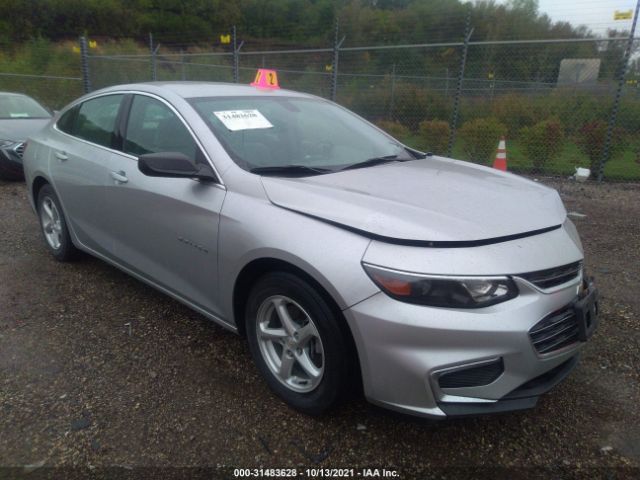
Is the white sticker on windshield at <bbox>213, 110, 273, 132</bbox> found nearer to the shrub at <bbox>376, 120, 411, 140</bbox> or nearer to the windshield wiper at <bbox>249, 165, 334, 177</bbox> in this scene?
the windshield wiper at <bbox>249, 165, 334, 177</bbox>

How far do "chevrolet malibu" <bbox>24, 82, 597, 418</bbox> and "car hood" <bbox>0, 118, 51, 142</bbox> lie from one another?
488cm

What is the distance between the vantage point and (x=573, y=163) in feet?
29.8

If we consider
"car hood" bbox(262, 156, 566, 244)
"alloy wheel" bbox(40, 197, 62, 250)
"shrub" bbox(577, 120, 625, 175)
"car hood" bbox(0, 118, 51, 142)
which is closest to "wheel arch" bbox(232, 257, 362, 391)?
"car hood" bbox(262, 156, 566, 244)

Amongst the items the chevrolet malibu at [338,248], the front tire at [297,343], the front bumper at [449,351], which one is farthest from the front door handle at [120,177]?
the front bumper at [449,351]

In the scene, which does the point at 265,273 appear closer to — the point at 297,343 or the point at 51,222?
the point at 297,343

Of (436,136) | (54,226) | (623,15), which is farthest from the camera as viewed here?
(436,136)

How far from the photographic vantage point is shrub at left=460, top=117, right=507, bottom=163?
946cm

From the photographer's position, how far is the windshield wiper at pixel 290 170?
2.63 meters

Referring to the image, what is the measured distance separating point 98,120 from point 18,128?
16.2ft

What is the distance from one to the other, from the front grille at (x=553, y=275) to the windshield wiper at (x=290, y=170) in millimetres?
1227

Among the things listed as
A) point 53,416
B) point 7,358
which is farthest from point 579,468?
point 7,358

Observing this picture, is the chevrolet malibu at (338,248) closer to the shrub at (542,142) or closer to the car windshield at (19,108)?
the car windshield at (19,108)

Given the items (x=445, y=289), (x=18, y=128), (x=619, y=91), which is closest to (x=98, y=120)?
(x=445, y=289)

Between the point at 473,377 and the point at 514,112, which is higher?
the point at 514,112
